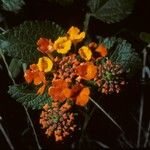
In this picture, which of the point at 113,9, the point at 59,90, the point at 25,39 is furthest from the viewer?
the point at 113,9

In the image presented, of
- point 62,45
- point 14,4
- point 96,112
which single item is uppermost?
point 14,4

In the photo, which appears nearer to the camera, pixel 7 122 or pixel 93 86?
pixel 93 86

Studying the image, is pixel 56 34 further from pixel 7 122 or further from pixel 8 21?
pixel 7 122

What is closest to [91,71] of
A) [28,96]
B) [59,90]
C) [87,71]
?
[87,71]

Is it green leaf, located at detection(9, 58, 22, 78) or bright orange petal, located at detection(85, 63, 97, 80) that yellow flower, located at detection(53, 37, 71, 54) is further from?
green leaf, located at detection(9, 58, 22, 78)

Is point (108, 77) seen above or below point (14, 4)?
below

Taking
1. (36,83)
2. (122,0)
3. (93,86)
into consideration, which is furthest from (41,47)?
(122,0)

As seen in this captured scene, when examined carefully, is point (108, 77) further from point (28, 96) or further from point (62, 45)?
point (28, 96)
